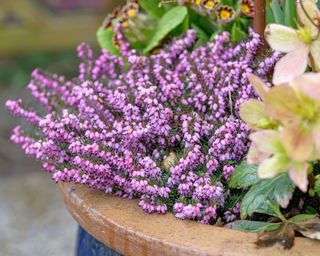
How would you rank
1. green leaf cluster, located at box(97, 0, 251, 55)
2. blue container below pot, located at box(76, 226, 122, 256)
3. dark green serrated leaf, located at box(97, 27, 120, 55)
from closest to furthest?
blue container below pot, located at box(76, 226, 122, 256) → green leaf cluster, located at box(97, 0, 251, 55) → dark green serrated leaf, located at box(97, 27, 120, 55)

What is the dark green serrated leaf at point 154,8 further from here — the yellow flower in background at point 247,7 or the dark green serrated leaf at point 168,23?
the yellow flower in background at point 247,7

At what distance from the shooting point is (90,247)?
59.7 inches

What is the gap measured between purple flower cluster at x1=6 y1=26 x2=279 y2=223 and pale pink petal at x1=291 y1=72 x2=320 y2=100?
31 centimetres

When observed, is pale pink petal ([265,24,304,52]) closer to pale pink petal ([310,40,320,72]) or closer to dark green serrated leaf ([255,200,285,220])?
pale pink petal ([310,40,320,72])

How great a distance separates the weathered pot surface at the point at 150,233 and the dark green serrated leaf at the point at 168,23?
513 mm

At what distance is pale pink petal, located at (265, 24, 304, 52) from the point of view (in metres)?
1.24

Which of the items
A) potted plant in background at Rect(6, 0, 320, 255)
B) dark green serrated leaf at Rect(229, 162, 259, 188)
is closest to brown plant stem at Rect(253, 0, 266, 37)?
potted plant in background at Rect(6, 0, 320, 255)

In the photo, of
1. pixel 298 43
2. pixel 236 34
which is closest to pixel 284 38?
pixel 298 43

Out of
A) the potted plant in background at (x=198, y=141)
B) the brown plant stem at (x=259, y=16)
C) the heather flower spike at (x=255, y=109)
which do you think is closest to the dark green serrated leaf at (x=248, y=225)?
the potted plant in background at (x=198, y=141)

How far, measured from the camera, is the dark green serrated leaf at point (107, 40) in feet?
6.27

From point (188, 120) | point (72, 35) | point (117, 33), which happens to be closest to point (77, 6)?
point (72, 35)

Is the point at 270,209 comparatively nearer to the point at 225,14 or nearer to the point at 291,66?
the point at 291,66

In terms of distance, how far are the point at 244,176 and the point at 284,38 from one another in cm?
26

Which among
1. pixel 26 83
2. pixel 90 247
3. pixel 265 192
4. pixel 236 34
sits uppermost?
pixel 236 34
